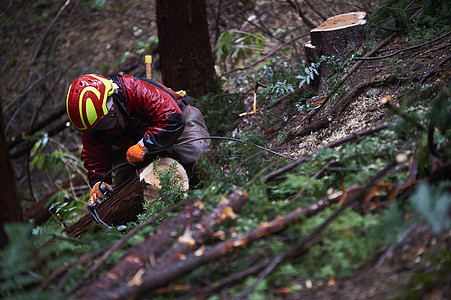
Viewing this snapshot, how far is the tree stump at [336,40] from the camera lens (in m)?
4.25

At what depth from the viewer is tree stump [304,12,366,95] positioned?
167 inches

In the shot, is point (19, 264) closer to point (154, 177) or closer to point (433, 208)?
point (433, 208)

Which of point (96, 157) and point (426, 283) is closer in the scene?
point (426, 283)

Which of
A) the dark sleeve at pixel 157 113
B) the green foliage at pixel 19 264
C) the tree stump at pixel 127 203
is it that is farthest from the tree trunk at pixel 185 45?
the green foliage at pixel 19 264

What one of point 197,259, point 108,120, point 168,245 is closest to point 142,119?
point 108,120

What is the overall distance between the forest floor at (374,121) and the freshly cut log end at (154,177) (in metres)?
1.00

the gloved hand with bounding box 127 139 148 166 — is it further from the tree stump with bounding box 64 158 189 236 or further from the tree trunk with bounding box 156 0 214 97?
the tree trunk with bounding box 156 0 214 97

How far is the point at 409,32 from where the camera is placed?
163 inches

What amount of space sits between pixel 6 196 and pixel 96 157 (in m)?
2.33

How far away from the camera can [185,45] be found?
5070 mm

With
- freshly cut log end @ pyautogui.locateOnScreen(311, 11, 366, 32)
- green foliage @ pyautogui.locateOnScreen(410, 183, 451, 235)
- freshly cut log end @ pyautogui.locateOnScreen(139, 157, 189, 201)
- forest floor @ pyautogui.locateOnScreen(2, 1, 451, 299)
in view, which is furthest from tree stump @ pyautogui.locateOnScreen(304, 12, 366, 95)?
green foliage @ pyautogui.locateOnScreen(410, 183, 451, 235)

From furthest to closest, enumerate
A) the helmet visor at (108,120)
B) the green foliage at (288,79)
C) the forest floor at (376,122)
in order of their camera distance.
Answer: the green foliage at (288,79) < the helmet visor at (108,120) < the forest floor at (376,122)

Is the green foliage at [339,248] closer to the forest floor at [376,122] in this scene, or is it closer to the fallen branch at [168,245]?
the forest floor at [376,122]

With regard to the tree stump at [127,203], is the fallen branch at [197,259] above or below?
above
